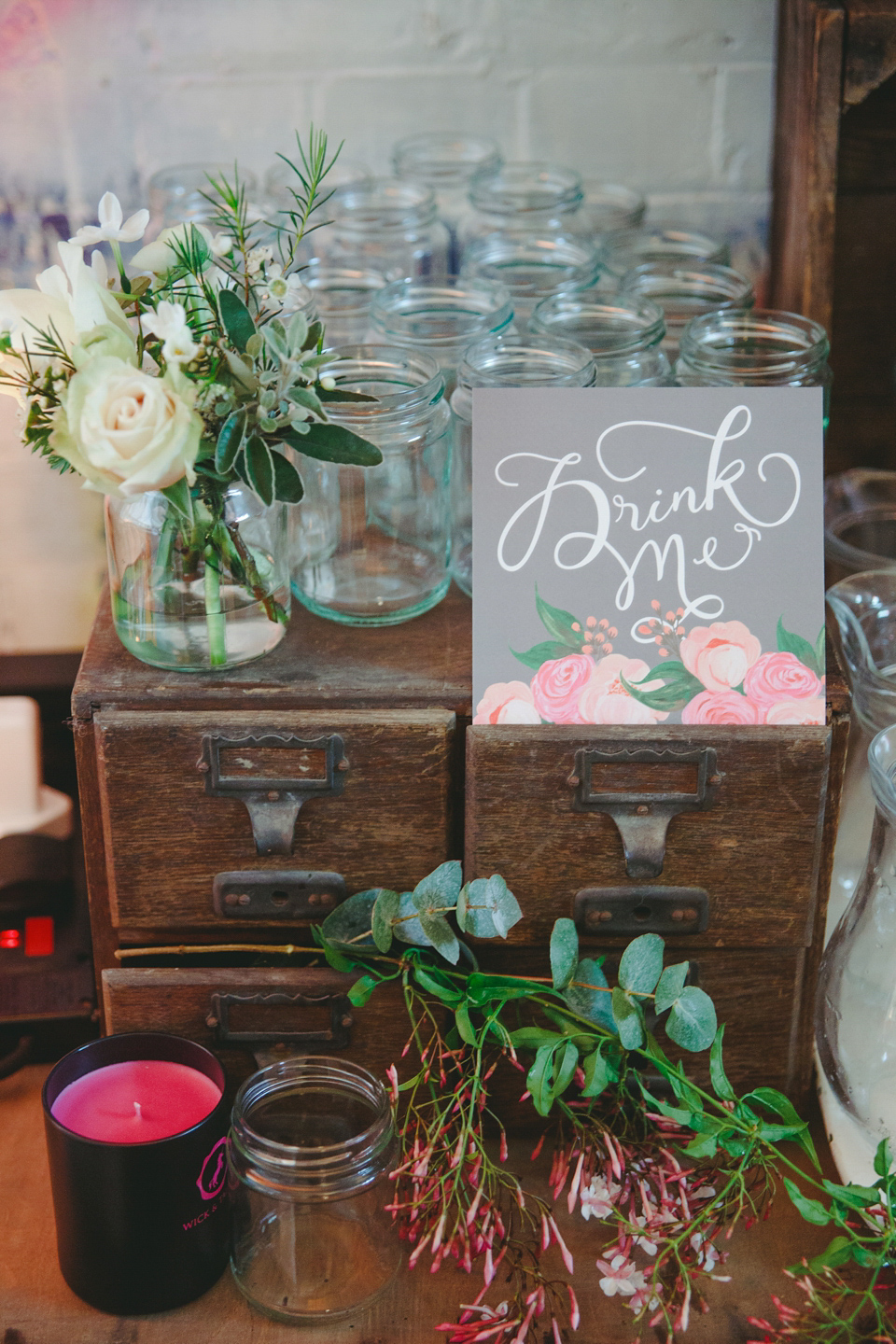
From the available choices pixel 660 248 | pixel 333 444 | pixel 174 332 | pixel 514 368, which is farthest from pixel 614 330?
pixel 174 332

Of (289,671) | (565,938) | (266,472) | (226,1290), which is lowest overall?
(226,1290)

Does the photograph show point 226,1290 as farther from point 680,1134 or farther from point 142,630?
point 142,630

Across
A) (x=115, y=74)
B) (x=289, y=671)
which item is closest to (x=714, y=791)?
(x=289, y=671)

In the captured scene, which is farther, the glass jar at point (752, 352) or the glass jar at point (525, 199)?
the glass jar at point (525, 199)

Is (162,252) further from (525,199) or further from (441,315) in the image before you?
(525,199)

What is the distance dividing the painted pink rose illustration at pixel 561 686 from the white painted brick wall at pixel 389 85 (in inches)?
25.3

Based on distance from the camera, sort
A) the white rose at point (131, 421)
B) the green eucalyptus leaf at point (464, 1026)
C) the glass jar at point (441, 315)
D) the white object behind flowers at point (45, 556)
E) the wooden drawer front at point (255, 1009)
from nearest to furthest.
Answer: the white rose at point (131, 421) → the green eucalyptus leaf at point (464, 1026) → the wooden drawer front at point (255, 1009) → the glass jar at point (441, 315) → the white object behind flowers at point (45, 556)

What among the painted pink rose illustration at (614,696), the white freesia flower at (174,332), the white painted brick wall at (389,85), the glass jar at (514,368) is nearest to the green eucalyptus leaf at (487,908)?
the painted pink rose illustration at (614,696)

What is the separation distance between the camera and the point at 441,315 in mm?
1057

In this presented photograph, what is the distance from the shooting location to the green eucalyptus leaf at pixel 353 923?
87 cm

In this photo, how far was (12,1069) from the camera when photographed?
3.42ft

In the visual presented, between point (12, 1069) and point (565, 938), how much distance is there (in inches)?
20.5

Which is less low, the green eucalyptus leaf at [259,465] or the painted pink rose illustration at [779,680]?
the green eucalyptus leaf at [259,465]

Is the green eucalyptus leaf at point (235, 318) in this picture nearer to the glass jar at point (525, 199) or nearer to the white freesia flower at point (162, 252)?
the white freesia flower at point (162, 252)
